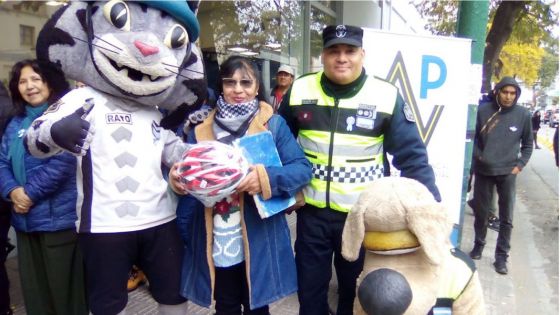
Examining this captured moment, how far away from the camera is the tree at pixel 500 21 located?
7344mm

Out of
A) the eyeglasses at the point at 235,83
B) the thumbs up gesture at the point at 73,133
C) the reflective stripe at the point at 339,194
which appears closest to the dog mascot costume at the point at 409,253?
the reflective stripe at the point at 339,194

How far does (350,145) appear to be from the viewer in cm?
236

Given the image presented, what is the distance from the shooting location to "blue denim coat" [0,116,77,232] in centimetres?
259

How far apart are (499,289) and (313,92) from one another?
2.91m

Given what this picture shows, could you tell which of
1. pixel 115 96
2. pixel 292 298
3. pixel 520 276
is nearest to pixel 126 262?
pixel 115 96

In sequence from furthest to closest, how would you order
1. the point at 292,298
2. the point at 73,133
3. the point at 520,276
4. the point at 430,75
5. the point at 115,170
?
the point at 520,276 → the point at 292,298 → the point at 430,75 → the point at 115,170 → the point at 73,133

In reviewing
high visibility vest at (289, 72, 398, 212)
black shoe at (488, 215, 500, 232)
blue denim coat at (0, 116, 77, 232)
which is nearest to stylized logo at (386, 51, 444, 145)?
high visibility vest at (289, 72, 398, 212)

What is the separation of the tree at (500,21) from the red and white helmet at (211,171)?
19.6 feet

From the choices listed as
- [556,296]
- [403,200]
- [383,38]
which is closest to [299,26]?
[383,38]

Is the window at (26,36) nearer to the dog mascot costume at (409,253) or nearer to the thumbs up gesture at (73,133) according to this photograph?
the thumbs up gesture at (73,133)

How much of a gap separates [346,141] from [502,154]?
9.63 ft

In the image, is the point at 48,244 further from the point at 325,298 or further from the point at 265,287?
the point at 325,298

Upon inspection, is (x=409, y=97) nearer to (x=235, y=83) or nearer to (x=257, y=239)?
(x=235, y=83)

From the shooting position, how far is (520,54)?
15.5 meters
